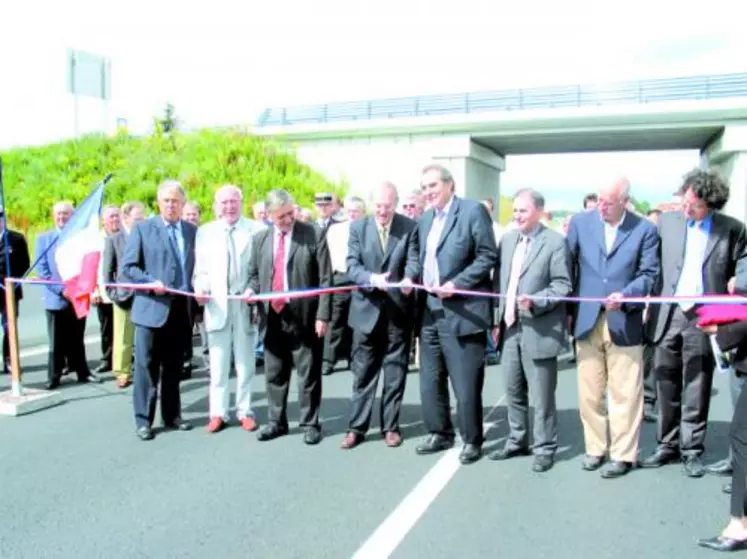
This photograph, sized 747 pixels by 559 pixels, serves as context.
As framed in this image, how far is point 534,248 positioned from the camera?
552cm

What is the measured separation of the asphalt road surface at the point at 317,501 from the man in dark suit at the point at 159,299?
1.01 ft

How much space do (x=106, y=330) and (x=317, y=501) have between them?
5684mm

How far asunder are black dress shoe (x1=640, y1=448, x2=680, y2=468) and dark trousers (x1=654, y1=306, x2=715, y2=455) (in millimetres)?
42

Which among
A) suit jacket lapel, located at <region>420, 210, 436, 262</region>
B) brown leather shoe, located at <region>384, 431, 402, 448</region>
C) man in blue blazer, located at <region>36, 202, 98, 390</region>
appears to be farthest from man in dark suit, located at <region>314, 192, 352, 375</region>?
suit jacket lapel, located at <region>420, 210, 436, 262</region>

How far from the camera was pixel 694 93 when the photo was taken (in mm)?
25156

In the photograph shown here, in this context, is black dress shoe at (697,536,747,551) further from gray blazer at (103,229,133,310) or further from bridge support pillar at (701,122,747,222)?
bridge support pillar at (701,122,747,222)

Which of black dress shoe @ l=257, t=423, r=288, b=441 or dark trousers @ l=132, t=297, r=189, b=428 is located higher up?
dark trousers @ l=132, t=297, r=189, b=428

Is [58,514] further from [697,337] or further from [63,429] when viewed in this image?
[697,337]

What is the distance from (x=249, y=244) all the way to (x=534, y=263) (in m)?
2.62

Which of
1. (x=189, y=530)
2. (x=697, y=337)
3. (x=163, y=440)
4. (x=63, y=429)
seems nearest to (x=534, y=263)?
(x=697, y=337)

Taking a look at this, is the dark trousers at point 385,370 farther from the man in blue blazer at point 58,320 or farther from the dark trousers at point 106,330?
the dark trousers at point 106,330

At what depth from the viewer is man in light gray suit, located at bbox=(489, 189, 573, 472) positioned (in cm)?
545

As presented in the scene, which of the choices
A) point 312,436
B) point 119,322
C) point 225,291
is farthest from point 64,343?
point 312,436

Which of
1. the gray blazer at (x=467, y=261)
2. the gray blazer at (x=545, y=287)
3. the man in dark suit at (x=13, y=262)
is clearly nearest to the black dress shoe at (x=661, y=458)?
the gray blazer at (x=545, y=287)
